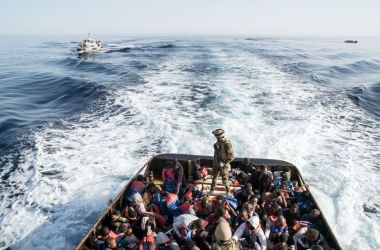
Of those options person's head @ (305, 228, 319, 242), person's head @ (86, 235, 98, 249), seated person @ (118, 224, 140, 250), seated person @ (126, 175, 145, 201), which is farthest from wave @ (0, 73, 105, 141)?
person's head @ (305, 228, 319, 242)

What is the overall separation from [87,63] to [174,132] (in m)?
31.2

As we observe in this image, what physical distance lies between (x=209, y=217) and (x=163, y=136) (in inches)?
342

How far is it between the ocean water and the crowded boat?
190cm

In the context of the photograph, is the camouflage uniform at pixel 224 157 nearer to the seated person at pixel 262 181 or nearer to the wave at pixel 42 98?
the seated person at pixel 262 181

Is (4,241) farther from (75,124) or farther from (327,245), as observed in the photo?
(75,124)

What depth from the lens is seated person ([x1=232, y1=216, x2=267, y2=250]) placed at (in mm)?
6234

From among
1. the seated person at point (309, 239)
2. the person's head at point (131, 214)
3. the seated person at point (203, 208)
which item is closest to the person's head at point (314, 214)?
the seated person at point (309, 239)

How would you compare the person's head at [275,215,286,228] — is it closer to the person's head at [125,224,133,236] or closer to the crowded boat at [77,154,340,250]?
the crowded boat at [77,154,340,250]

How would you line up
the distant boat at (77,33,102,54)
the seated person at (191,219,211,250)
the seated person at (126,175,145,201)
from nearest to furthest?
1. the seated person at (191,219,211,250)
2. the seated person at (126,175,145,201)
3. the distant boat at (77,33,102,54)

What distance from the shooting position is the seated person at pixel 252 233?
6.23 m

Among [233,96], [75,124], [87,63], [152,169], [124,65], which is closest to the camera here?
[152,169]

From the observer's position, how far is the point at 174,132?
1564cm

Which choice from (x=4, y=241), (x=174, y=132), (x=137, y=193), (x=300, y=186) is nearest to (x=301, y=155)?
(x=300, y=186)

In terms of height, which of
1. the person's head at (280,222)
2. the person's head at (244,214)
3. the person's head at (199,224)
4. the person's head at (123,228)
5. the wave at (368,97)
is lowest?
the wave at (368,97)
